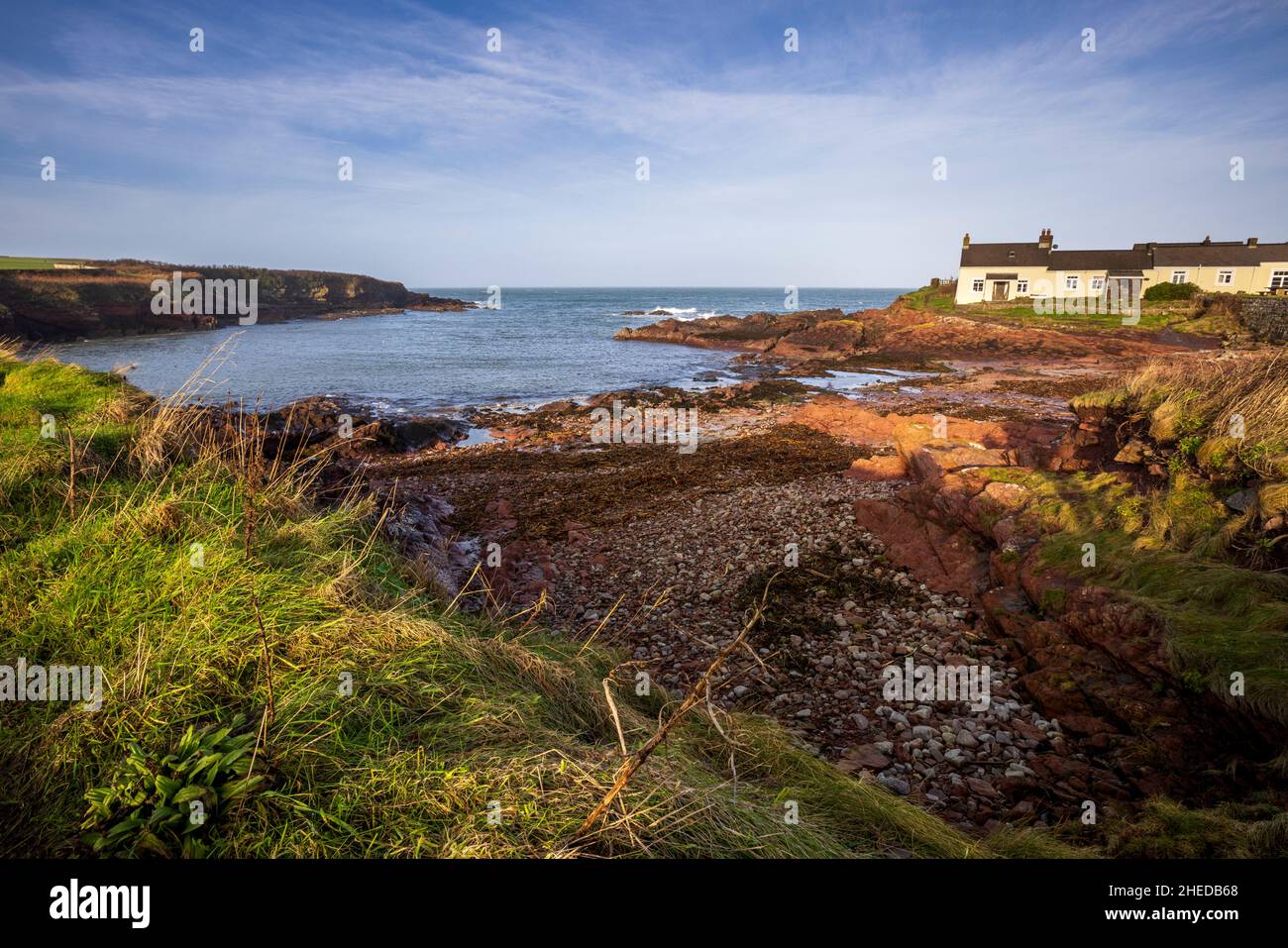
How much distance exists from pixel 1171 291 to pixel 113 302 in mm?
92373

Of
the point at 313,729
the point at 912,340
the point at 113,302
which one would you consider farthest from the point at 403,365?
the point at 313,729

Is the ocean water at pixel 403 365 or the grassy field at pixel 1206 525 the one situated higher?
the ocean water at pixel 403 365

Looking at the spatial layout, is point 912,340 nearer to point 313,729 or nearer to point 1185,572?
point 1185,572

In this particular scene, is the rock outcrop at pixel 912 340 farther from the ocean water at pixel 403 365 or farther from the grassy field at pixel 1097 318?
the ocean water at pixel 403 365

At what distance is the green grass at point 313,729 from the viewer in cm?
253

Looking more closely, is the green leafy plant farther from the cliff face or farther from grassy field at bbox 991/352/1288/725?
the cliff face

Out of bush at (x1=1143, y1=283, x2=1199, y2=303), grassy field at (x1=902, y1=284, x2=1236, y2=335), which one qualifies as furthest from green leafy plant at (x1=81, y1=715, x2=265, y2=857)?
bush at (x1=1143, y1=283, x2=1199, y2=303)

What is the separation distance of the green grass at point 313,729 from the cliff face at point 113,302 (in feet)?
204

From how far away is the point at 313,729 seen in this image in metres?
2.98

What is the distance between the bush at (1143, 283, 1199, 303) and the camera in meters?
44.8

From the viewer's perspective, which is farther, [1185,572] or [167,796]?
[1185,572]

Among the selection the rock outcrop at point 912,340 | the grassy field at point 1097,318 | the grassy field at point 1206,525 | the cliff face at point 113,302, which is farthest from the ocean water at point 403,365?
the grassy field at point 1097,318

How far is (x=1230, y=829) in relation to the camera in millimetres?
3434
